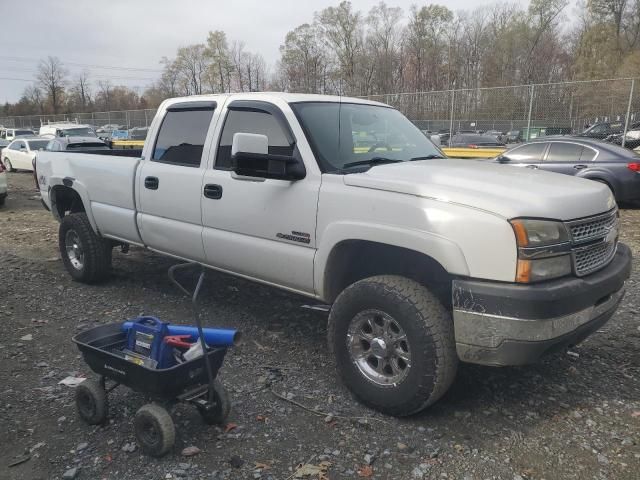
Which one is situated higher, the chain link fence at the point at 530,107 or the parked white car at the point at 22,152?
the chain link fence at the point at 530,107

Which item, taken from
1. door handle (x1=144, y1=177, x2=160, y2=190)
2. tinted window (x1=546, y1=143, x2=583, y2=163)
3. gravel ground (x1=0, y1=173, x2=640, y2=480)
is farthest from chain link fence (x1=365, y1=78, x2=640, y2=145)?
gravel ground (x1=0, y1=173, x2=640, y2=480)

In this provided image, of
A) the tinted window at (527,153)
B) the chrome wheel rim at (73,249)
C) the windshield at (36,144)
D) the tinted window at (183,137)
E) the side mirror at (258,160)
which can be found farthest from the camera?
the windshield at (36,144)

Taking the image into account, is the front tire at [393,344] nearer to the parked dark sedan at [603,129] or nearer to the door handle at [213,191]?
the door handle at [213,191]

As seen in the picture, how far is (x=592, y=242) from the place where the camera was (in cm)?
314

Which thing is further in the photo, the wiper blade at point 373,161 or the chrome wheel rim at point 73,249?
the chrome wheel rim at point 73,249

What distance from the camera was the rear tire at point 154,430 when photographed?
287cm

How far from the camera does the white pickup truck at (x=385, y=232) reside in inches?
111

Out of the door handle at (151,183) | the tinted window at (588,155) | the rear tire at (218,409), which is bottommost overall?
the rear tire at (218,409)

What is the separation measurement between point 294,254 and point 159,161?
1894 millimetres

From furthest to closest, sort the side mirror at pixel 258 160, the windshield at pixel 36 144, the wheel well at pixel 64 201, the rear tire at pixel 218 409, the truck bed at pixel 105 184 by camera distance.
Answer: the windshield at pixel 36 144 → the wheel well at pixel 64 201 → the truck bed at pixel 105 184 → the side mirror at pixel 258 160 → the rear tire at pixel 218 409

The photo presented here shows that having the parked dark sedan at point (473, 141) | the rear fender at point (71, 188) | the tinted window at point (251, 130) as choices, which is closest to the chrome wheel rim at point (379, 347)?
the tinted window at point (251, 130)

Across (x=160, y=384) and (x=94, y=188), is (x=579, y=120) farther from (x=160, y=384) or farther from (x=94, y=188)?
(x=160, y=384)

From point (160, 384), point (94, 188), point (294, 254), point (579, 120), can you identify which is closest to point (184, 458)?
point (160, 384)

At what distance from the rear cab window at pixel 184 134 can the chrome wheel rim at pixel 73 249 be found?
6.17ft
